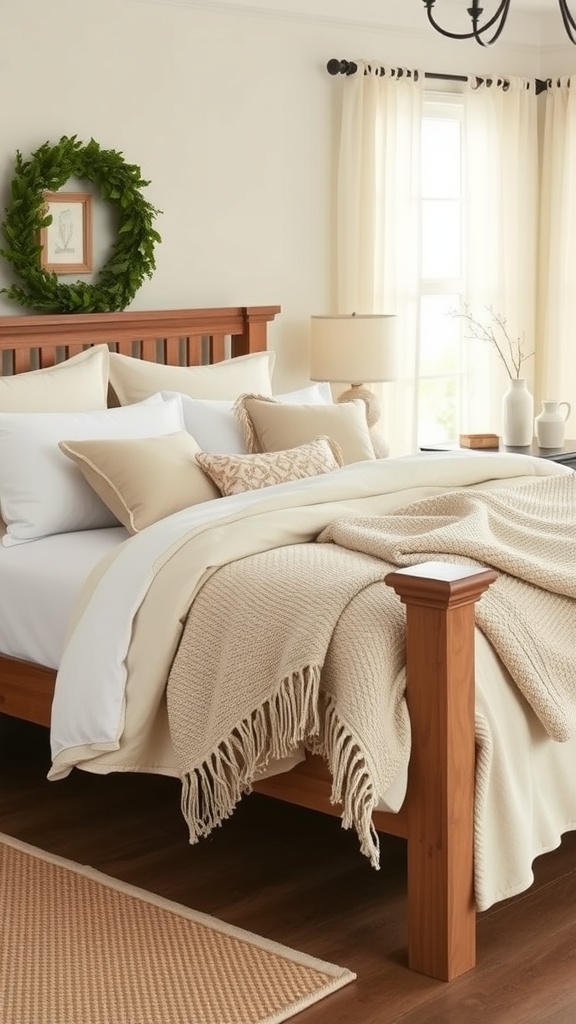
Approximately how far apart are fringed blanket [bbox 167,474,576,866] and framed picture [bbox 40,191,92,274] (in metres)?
1.91

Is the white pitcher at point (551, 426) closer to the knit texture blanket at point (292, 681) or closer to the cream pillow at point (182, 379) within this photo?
the cream pillow at point (182, 379)

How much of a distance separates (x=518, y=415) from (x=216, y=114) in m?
1.68

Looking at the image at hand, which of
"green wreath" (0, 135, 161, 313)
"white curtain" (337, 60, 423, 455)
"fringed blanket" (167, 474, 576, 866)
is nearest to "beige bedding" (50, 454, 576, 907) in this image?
"fringed blanket" (167, 474, 576, 866)

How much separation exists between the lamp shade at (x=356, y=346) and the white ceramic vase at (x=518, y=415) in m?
0.58

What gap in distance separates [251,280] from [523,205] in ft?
5.40

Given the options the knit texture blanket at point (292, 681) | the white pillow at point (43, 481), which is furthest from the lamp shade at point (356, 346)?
the knit texture blanket at point (292, 681)

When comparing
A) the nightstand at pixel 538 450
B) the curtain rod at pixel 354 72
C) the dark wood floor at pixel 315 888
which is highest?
the curtain rod at pixel 354 72

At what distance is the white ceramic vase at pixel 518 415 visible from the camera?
220 inches

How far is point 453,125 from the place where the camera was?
20.0ft

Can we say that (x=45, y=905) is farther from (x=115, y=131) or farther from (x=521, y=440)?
(x=521, y=440)

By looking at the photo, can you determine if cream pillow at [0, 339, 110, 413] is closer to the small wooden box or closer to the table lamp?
the table lamp

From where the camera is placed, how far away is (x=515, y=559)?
2.97 metres

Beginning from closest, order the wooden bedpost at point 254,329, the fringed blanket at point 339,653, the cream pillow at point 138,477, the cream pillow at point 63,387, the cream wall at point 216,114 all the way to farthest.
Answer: the fringed blanket at point 339,653 < the cream pillow at point 138,477 < the cream pillow at point 63,387 < the cream wall at point 216,114 < the wooden bedpost at point 254,329

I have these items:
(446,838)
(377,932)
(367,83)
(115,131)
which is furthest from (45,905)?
(367,83)
